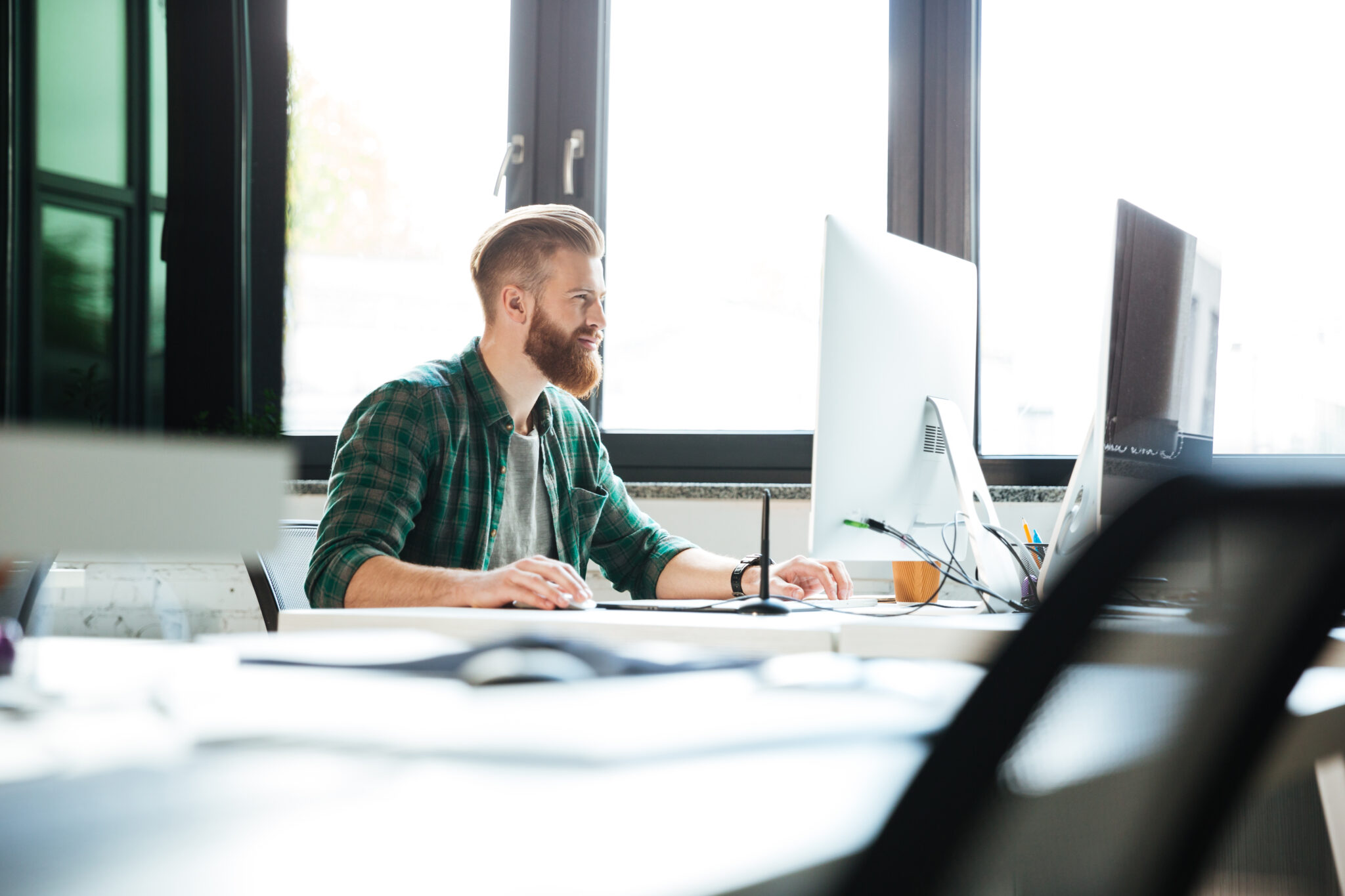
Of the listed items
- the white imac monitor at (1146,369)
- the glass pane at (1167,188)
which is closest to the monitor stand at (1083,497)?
the white imac monitor at (1146,369)

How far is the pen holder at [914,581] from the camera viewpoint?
5.09 ft

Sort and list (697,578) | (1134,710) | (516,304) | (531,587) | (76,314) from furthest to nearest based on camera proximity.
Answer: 1. (76,314)
2. (516,304)
3. (697,578)
4. (531,587)
5. (1134,710)

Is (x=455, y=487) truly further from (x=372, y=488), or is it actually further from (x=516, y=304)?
(x=516, y=304)

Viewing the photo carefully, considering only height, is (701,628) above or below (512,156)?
below

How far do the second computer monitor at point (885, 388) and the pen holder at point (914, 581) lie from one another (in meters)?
0.07

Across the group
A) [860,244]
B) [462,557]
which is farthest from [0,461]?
[462,557]

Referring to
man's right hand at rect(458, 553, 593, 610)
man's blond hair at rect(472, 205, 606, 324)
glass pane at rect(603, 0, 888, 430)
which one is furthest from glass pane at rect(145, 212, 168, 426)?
glass pane at rect(603, 0, 888, 430)

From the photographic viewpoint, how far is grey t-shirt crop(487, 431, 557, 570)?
176cm

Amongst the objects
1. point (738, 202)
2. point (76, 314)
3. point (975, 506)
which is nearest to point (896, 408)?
point (975, 506)

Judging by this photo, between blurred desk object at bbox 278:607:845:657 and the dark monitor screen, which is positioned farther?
the dark monitor screen

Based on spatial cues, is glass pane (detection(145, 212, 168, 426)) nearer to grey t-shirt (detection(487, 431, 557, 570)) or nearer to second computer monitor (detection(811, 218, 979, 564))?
grey t-shirt (detection(487, 431, 557, 570))

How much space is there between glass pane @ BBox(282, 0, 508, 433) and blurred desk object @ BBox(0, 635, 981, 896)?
2298 millimetres

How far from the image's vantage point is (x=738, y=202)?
2.57 metres

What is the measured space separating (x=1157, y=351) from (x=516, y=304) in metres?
1.07
